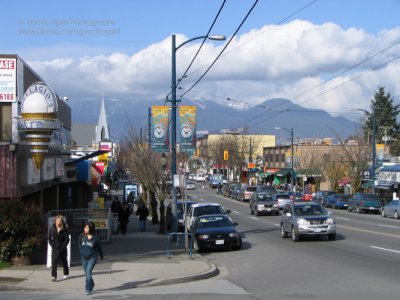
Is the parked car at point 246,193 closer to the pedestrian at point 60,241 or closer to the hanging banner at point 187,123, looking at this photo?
the hanging banner at point 187,123

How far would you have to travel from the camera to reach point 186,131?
89.1ft

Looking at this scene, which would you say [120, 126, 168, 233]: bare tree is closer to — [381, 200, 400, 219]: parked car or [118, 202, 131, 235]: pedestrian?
[118, 202, 131, 235]: pedestrian

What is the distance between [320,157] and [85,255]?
85.3 meters

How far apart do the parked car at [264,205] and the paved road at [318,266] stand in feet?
57.4

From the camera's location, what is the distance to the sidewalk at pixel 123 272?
14.8 m

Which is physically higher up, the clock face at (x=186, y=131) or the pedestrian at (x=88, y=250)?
the clock face at (x=186, y=131)

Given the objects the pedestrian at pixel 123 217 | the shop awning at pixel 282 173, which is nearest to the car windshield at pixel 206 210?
the pedestrian at pixel 123 217

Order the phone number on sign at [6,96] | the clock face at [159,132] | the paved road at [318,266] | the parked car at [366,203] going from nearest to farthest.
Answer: the paved road at [318,266] < the phone number on sign at [6,96] < the clock face at [159,132] < the parked car at [366,203]

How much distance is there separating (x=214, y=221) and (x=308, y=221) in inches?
160

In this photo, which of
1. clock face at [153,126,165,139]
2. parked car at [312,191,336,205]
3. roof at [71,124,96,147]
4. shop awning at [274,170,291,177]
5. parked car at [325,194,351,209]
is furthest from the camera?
roof at [71,124,96,147]

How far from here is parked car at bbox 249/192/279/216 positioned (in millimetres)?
47938

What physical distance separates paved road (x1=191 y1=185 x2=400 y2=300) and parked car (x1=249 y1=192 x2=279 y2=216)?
17.5 metres

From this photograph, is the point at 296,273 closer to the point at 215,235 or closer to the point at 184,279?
the point at 184,279

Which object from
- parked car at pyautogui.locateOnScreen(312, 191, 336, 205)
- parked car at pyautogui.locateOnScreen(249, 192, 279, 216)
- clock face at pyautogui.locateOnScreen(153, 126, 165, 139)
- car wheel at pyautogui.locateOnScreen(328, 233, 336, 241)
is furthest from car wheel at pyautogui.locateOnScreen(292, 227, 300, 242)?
parked car at pyautogui.locateOnScreen(312, 191, 336, 205)
